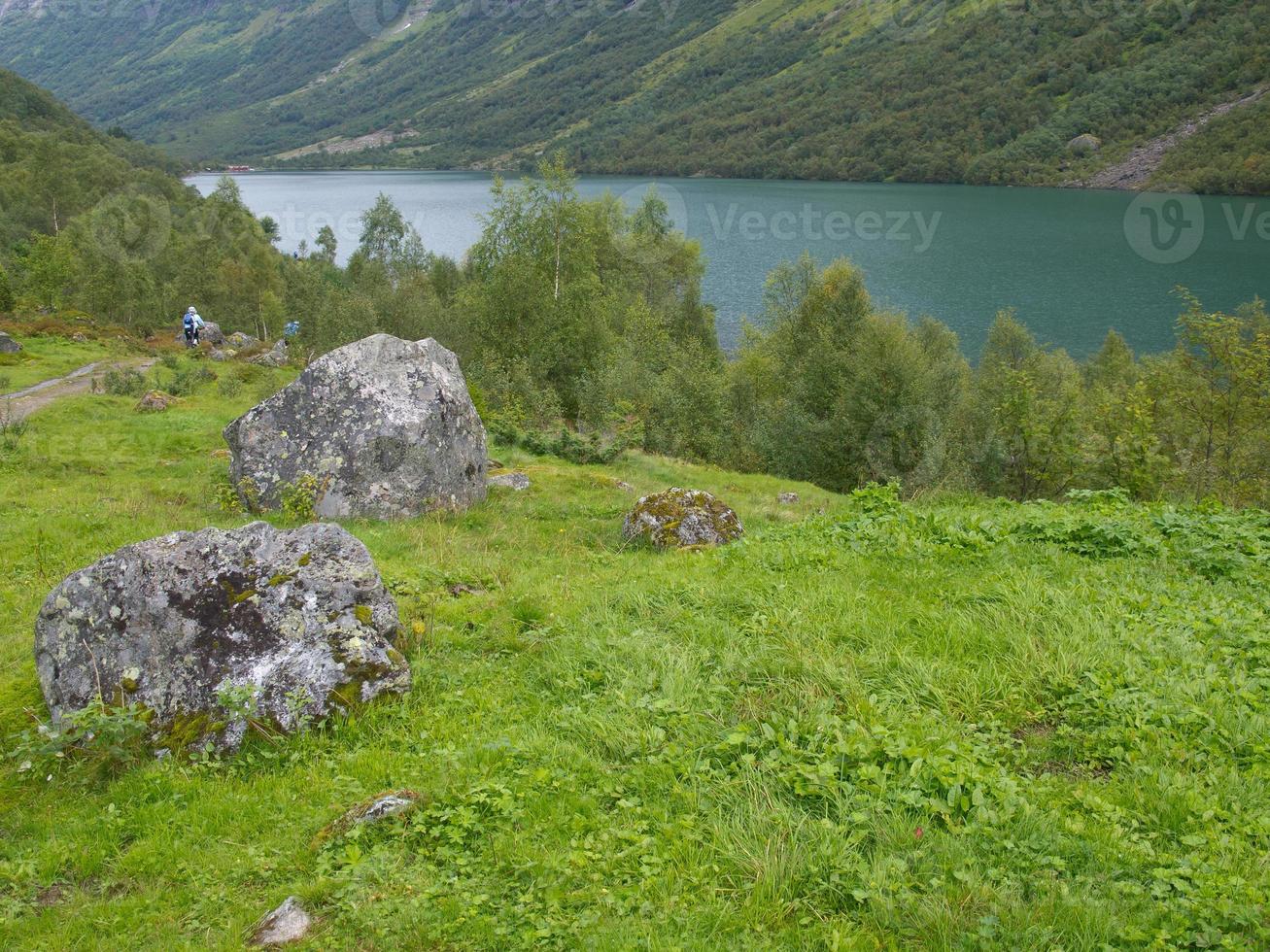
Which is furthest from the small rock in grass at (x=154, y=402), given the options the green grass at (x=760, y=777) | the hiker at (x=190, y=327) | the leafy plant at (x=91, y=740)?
the leafy plant at (x=91, y=740)

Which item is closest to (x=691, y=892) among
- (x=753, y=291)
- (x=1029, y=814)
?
(x=1029, y=814)

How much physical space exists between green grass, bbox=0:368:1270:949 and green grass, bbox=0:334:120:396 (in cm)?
3107

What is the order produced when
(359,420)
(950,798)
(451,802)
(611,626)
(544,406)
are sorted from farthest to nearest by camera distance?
(544,406), (359,420), (611,626), (451,802), (950,798)

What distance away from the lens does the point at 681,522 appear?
15.1 meters

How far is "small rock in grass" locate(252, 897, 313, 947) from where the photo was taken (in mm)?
5305

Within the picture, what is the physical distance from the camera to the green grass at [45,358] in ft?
115

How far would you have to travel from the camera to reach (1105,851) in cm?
534

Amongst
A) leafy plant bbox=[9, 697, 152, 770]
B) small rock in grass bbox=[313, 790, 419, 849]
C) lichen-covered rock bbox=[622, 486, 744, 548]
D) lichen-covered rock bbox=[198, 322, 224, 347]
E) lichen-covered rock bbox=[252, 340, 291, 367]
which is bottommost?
lichen-covered rock bbox=[622, 486, 744, 548]

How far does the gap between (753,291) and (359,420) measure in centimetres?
8613

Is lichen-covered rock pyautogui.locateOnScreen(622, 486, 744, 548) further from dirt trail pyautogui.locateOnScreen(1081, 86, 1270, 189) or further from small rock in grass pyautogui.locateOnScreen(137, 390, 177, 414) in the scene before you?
dirt trail pyautogui.locateOnScreen(1081, 86, 1270, 189)

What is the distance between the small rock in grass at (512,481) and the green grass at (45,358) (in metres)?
23.3

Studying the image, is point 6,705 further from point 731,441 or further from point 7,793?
point 731,441

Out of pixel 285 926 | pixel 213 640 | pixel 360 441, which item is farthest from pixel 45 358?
pixel 285 926

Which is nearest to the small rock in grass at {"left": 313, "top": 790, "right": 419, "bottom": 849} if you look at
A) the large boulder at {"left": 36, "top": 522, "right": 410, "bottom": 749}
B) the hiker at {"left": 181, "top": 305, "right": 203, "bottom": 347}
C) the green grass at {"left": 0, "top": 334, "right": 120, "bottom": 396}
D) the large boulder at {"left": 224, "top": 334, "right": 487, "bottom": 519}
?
the large boulder at {"left": 36, "top": 522, "right": 410, "bottom": 749}
